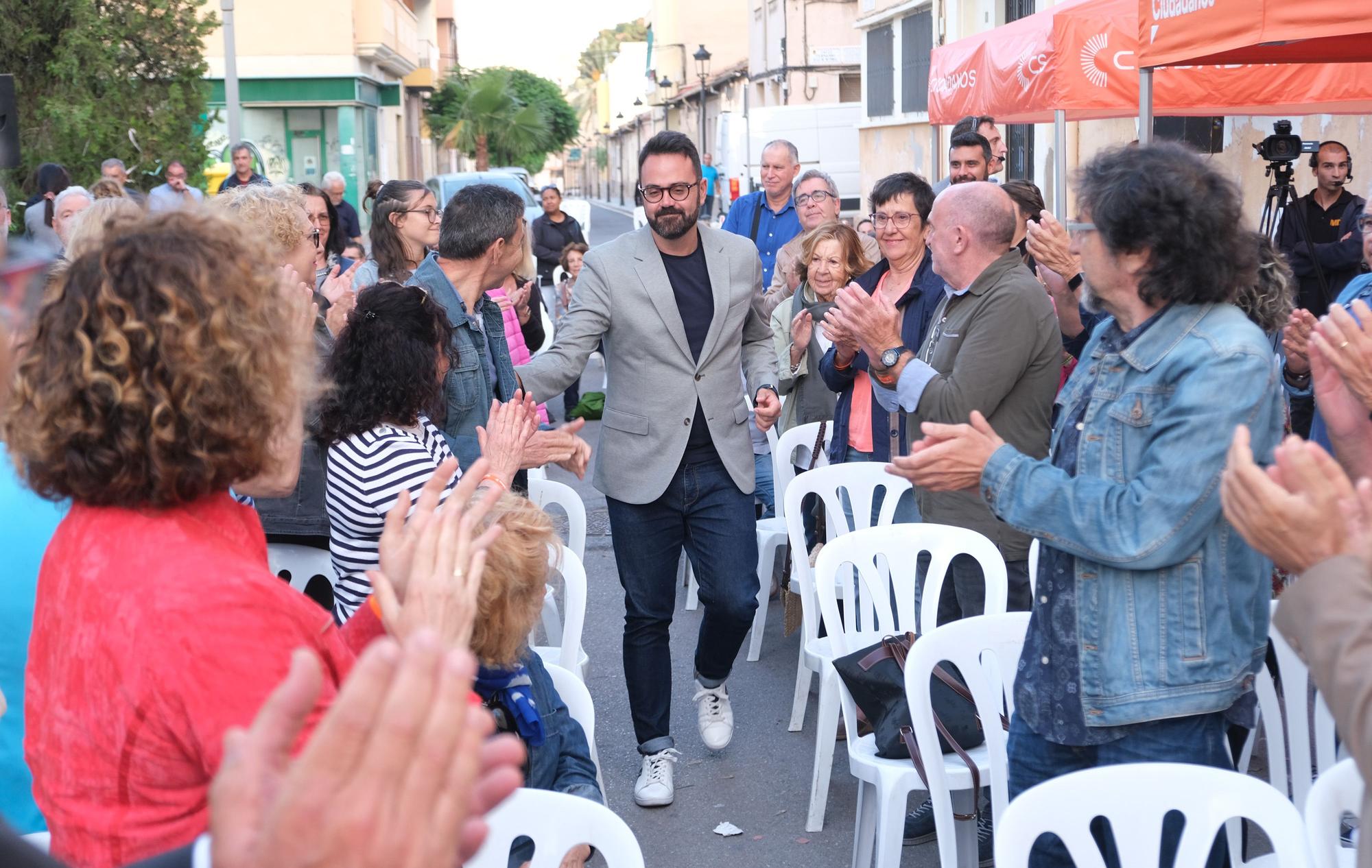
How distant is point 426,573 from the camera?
1.65 m

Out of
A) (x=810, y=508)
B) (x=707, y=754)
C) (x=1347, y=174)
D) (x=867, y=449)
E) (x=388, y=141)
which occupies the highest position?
(x=388, y=141)

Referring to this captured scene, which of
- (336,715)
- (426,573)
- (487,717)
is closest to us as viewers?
(336,715)

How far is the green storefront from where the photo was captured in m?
27.1

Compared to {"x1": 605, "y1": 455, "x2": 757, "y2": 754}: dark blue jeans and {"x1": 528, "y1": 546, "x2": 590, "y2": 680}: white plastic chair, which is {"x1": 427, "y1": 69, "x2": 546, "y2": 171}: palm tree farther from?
{"x1": 528, "y1": 546, "x2": 590, "y2": 680}: white plastic chair

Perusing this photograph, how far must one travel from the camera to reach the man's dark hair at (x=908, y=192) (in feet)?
16.4

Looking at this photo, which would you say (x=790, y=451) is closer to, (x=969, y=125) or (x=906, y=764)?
(x=906, y=764)

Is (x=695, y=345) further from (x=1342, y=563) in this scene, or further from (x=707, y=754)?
(x=1342, y=563)

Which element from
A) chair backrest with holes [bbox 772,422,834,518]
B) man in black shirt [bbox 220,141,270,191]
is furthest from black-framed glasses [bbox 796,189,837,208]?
man in black shirt [bbox 220,141,270,191]

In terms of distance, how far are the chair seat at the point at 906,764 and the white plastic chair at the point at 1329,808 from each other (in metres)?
1.00

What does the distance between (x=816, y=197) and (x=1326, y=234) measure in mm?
3408

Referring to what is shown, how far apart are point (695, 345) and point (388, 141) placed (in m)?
32.3

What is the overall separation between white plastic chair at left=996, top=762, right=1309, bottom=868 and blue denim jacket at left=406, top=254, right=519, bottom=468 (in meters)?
2.08

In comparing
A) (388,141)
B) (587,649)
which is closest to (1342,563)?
(587,649)

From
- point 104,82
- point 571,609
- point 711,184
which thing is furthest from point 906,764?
point 711,184
